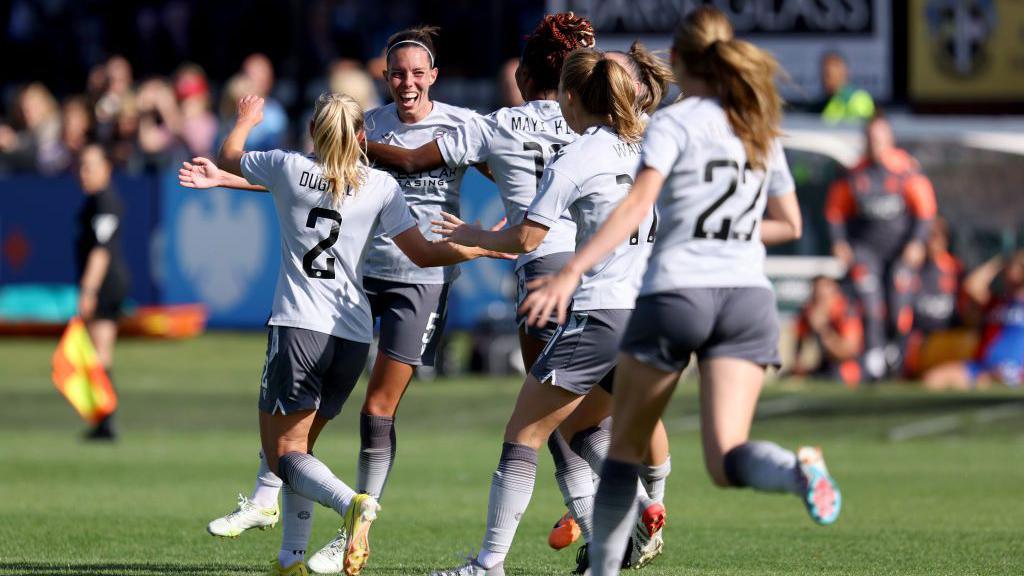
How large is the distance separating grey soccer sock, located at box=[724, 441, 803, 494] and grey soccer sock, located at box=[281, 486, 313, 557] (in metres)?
2.17

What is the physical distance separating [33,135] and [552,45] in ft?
56.7

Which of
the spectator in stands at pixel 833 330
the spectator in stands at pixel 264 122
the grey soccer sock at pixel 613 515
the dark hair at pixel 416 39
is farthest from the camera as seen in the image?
the spectator in stands at pixel 264 122

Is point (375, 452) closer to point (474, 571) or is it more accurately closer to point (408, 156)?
point (474, 571)

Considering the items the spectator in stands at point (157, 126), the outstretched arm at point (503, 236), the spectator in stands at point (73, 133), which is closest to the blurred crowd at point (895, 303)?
the spectator in stands at point (157, 126)

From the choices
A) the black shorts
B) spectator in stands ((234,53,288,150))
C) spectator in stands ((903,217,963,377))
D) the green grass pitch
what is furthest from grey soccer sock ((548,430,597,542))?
spectator in stands ((234,53,288,150))

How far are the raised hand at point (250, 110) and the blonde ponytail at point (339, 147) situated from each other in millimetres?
425

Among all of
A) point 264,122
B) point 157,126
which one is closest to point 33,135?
point 157,126

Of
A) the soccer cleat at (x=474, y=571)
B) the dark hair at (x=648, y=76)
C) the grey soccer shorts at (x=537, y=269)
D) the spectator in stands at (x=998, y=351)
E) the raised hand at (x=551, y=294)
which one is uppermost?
the dark hair at (x=648, y=76)

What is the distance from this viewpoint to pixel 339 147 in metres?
6.95

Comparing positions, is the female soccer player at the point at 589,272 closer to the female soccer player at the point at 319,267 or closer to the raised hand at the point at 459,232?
the raised hand at the point at 459,232

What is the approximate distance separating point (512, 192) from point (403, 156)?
0.55 meters

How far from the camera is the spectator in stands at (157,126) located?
2206 centimetres

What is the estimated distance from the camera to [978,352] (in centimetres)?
1750

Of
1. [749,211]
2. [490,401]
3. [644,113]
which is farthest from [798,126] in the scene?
[749,211]
